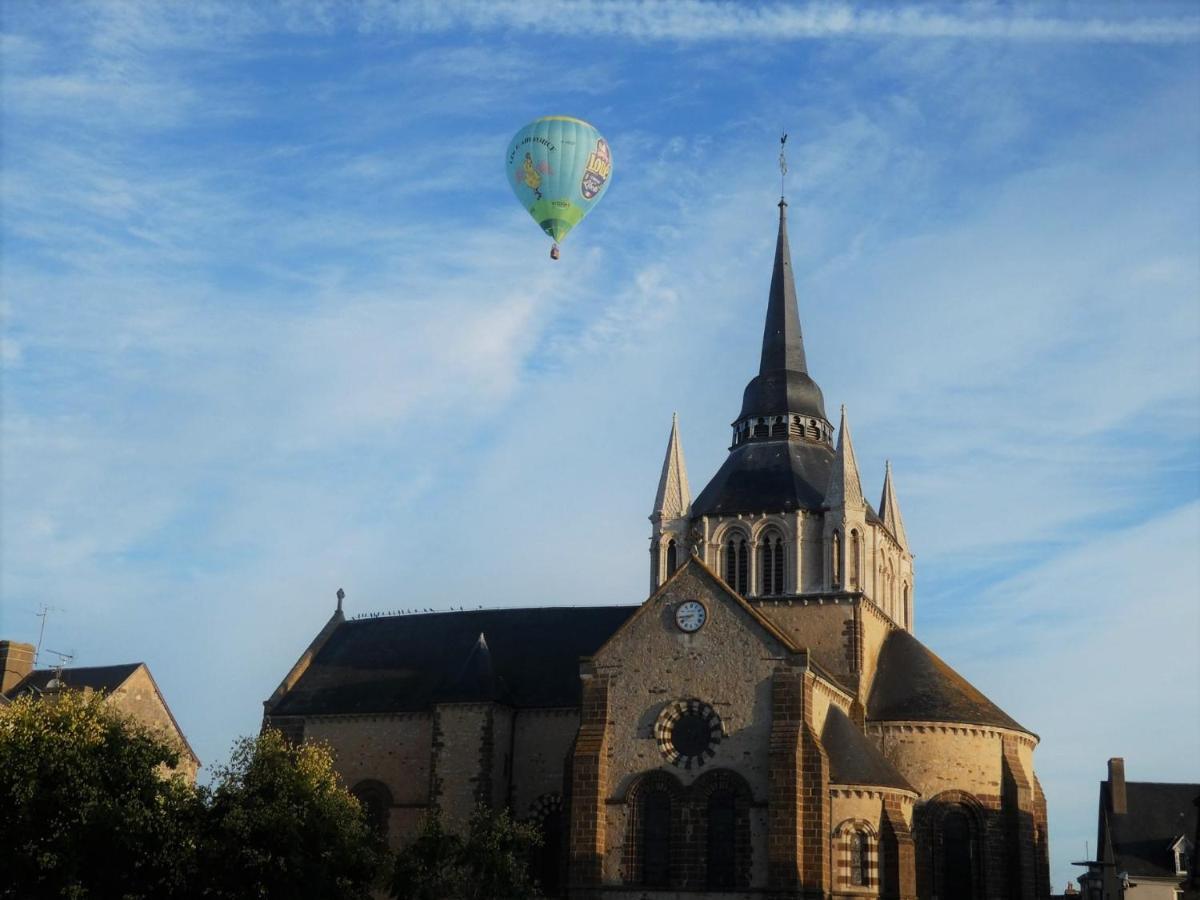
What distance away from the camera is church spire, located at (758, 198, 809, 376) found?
205ft

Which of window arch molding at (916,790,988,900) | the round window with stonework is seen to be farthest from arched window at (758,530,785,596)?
the round window with stonework

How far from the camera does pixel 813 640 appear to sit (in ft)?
178

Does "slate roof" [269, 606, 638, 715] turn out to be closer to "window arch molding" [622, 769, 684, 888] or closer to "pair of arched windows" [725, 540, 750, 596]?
"pair of arched windows" [725, 540, 750, 596]

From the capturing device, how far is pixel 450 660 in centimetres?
6022

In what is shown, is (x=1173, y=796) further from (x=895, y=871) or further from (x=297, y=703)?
(x=297, y=703)

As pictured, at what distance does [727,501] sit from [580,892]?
59.1 ft

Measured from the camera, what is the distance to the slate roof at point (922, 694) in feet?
171

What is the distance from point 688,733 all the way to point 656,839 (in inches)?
135

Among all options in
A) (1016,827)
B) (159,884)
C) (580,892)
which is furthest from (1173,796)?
(159,884)

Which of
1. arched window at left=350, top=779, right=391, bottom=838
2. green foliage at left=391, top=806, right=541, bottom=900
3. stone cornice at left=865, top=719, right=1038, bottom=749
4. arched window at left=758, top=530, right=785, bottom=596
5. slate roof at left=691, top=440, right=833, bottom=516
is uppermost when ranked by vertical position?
slate roof at left=691, top=440, right=833, bottom=516

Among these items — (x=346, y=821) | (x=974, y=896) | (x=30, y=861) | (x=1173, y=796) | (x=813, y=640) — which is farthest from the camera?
(x=1173, y=796)

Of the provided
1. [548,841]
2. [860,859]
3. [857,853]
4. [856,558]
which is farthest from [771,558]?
[860,859]

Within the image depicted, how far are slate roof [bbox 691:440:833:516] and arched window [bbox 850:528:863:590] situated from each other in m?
1.89

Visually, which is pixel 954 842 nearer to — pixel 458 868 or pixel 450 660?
pixel 458 868
